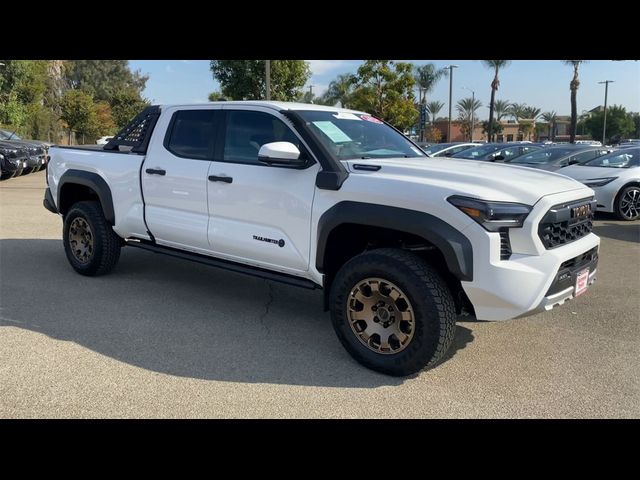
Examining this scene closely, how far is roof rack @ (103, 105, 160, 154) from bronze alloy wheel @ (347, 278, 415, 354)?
2906 millimetres

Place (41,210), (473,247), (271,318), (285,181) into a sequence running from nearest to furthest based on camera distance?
(473,247) < (285,181) < (271,318) < (41,210)

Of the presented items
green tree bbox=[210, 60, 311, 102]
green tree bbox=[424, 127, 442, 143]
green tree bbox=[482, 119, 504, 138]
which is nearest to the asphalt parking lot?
green tree bbox=[210, 60, 311, 102]

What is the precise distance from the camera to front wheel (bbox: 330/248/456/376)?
3.52 meters

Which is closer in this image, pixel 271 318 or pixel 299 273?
pixel 299 273

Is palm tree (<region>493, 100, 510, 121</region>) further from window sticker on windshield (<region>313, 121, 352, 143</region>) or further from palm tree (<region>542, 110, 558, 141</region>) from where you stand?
window sticker on windshield (<region>313, 121, 352, 143</region>)

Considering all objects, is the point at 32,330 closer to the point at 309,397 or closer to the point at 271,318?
the point at 271,318

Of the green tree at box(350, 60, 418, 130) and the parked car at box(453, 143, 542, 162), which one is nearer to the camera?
the parked car at box(453, 143, 542, 162)

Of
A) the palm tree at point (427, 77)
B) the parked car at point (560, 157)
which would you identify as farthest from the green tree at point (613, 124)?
the parked car at point (560, 157)

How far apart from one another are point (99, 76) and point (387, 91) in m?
54.0

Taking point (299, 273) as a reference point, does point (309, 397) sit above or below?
below

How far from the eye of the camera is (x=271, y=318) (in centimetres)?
497
